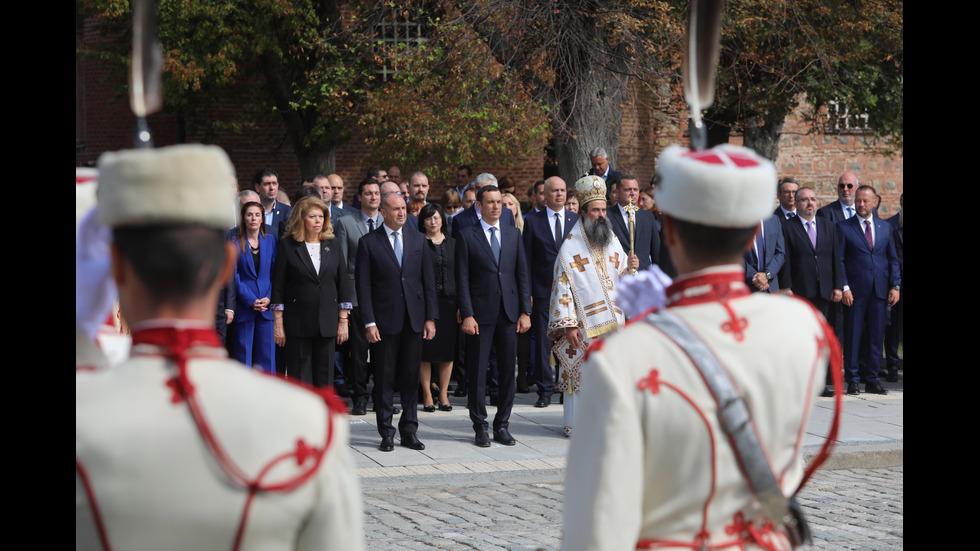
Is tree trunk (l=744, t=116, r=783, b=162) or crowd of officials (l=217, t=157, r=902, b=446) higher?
tree trunk (l=744, t=116, r=783, b=162)

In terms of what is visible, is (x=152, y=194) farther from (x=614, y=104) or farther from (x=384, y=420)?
(x=614, y=104)

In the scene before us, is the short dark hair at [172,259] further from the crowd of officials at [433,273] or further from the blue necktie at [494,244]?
the blue necktie at [494,244]

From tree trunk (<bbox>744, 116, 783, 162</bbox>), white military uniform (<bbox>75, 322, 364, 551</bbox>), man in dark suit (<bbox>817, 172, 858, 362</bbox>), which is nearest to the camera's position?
white military uniform (<bbox>75, 322, 364, 551</bbox>)

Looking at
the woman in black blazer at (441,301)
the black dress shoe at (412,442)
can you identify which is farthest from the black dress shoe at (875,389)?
the black dress shoe at (412,442)

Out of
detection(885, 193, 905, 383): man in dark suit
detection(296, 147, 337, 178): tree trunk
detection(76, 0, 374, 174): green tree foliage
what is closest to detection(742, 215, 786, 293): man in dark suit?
detection(885, 193, 905, 383): man in dark suit

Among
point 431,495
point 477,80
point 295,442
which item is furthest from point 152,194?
point 477,80

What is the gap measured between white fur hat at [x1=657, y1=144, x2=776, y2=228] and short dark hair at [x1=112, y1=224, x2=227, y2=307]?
1.25m

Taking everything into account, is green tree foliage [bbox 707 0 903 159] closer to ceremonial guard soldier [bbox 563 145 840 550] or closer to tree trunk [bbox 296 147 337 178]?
tree trunk [bbox 296 147 337 178]

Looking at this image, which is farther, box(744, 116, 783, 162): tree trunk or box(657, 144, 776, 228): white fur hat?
A: box(744, 116, 783, 162): tree trunk

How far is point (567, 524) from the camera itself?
9.73 feet

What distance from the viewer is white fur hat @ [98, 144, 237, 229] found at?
2.35 m

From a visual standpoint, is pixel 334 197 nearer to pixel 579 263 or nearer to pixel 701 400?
pixel 579 263

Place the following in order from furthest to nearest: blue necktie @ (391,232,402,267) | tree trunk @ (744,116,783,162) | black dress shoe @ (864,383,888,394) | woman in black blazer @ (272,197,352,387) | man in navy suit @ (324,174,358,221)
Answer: tree trunk @ (744,116,783,162) → black dress shoe @ (864,383,888,394) → man in navy suit @ (324,174,358,221) → woman in black blazer @ (272,197,352,387) → blue necktie @ (391,232,402,267)

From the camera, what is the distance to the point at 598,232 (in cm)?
992
